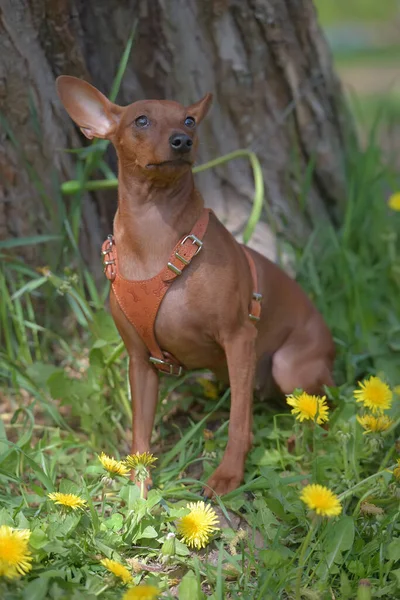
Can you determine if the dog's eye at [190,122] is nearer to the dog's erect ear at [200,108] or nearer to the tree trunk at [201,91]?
the dog's erect ear at [200,108]

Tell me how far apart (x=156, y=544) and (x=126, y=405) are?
2.34 ft

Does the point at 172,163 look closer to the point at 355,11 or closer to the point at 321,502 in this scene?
the point at 321,502

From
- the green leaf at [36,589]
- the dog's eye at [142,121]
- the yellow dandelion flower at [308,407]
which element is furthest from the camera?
the dog's eye at [142,121]

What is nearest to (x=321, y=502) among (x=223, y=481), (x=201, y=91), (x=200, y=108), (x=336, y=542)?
(x=336, y=542)

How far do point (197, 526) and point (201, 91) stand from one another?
1.99 meters

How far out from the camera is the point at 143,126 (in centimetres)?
242

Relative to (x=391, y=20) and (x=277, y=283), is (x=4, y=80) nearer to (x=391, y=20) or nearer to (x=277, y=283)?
(x=277, y=283)

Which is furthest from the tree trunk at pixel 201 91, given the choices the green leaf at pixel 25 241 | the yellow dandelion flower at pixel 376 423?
the yellow dandelion flower at pixel 376 423

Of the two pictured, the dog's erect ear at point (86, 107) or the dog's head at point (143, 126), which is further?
the dog's erect ear at point (86, 107)

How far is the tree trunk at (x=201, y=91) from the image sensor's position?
3.07 metres

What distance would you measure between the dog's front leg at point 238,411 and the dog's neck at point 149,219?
365 millimetres

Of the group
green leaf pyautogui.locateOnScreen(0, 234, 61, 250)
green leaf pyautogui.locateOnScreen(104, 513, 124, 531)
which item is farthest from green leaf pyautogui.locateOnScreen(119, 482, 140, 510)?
green leaf pyautogui.locateOnScreen(0, 234, 61, 250)

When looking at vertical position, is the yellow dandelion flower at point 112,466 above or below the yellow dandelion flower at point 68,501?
above

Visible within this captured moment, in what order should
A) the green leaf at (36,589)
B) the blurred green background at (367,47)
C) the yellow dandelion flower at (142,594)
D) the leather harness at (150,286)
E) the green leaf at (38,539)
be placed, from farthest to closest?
the blurred green background at (367,47)
the leather harness at (150,286)
the green leaf at (38,539)
the green leaf at (36,589)
the yellow dandelion flower at (142,594)
